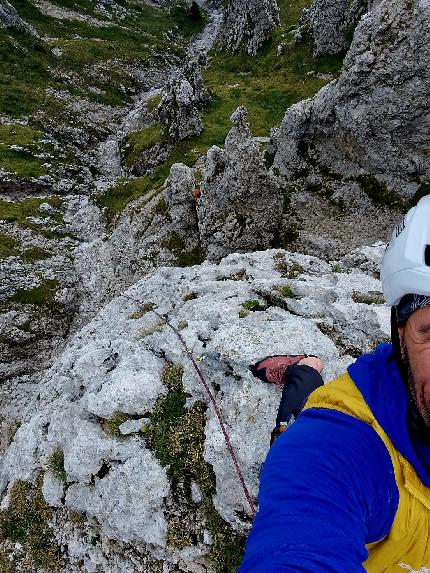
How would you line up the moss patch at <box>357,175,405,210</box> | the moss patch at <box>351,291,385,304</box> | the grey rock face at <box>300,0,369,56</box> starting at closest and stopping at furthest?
the moss patch at <box>351,291,385,304</box> < the moss patch at <box>357,175,405,210</box> < the grey rock face at <box>300,0,369,56</box>

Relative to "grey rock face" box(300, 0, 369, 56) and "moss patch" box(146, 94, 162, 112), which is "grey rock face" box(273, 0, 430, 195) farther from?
"moss patch" box(146, 94, 162, 112)

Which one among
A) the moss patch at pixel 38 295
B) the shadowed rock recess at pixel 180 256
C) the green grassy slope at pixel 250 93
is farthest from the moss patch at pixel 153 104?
the moss patch at pixel 38 295

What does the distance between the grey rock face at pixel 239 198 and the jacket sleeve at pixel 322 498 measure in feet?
86.7

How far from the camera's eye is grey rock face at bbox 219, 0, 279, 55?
6631 centimetres

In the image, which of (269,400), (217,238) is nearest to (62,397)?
(269,400)

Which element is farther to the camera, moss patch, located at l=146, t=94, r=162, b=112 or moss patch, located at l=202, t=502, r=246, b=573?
moss patch, located at l=146, t=94, r=162, b=112

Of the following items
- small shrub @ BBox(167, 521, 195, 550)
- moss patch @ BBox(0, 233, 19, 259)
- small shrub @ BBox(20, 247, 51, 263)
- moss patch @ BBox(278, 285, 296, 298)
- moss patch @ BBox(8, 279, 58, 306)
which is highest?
moss patch @ BBox(278, 285, 296, 298)

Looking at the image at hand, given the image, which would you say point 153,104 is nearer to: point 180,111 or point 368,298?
point 180,111

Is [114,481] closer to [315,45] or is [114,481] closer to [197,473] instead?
[197,473]

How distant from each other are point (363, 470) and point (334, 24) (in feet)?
187

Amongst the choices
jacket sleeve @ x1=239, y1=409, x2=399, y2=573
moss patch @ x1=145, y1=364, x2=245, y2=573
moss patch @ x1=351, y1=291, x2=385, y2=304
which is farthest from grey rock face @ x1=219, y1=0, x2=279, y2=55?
jacket sleeve @ x1=239, y1=409, x2=399, y2=573

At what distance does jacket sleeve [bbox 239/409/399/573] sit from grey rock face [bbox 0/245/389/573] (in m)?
5.33

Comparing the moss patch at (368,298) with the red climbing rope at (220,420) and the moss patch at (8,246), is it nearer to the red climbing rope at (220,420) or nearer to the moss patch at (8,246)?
the red climbing rope at (220,420)

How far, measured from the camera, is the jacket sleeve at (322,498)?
314 cm
